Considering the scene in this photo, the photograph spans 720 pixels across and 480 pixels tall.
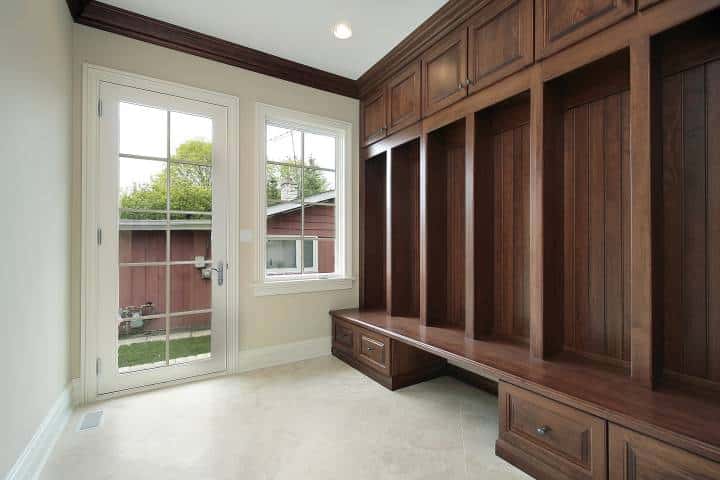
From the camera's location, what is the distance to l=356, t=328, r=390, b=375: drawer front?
2619mm

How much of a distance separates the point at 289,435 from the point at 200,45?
293cm

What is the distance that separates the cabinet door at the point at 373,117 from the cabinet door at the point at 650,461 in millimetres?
2677

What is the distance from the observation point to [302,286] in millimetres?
3242

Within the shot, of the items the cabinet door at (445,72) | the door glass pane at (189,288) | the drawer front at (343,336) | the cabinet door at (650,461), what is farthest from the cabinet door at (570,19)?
the door glass pane at (189,288)

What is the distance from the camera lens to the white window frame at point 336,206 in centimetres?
302

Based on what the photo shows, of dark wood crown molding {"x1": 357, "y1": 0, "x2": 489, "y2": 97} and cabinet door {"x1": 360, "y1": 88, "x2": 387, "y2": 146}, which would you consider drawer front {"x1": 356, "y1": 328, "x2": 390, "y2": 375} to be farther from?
dark wood crown molding {"x1": 357, "y1": 0, "x2": 489, "y2": 97}

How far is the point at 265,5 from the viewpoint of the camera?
2.38 m

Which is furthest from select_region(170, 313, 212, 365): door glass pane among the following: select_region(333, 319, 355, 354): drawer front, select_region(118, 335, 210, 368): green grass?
select_region(333, 319, 355, 354): drawer front

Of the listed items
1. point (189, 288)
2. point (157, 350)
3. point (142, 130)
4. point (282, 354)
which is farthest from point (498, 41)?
point (157, 350)

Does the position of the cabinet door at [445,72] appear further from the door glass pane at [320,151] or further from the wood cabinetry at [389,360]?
the wood cabinetry at [389,360]

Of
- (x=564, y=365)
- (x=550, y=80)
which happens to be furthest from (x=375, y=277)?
(x=550, y=80)

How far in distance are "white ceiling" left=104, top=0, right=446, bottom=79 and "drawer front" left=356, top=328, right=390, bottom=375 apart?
241 cm

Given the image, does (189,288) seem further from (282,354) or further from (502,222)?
(502,222)

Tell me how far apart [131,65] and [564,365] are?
11.4 ft
